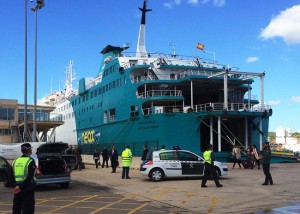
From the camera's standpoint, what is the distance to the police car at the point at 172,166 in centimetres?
1772

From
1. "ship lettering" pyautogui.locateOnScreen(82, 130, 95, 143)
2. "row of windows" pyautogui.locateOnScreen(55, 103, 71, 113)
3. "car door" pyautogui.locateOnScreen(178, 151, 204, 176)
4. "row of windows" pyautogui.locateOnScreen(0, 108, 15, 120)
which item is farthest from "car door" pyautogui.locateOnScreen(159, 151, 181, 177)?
"row of windows" pyautogui.locateOnScreen(55, 103, 71, 113)

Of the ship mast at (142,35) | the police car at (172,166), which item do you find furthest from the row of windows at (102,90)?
the police car at (172,166)

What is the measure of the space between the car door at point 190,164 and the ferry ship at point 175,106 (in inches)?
436

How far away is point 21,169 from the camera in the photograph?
7.14 m

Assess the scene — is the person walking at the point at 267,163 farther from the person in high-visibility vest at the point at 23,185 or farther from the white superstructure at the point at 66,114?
the white superstructure at the point at 66,114

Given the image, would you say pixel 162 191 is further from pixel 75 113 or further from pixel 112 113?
pixel 75 113

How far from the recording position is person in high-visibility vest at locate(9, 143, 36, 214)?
6930 millimetres

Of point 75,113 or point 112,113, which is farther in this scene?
point 75,113

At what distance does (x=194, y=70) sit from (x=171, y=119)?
7.12m

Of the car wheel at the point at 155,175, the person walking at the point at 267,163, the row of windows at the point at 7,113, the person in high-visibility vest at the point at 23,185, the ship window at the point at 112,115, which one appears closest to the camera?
the person in high-visibility vest at the point at 23,185

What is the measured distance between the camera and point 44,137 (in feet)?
178

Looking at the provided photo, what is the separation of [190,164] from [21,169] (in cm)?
1152

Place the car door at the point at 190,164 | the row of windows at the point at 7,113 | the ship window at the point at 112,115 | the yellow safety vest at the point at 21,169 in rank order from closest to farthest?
the yellow safety vest at the point at 21,169
the car door at the point at 190,164
the ship window at the point at 112,115
the row of windows at the point at 7,113

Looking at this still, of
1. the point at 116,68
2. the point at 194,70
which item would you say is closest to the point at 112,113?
the point at 116,68
